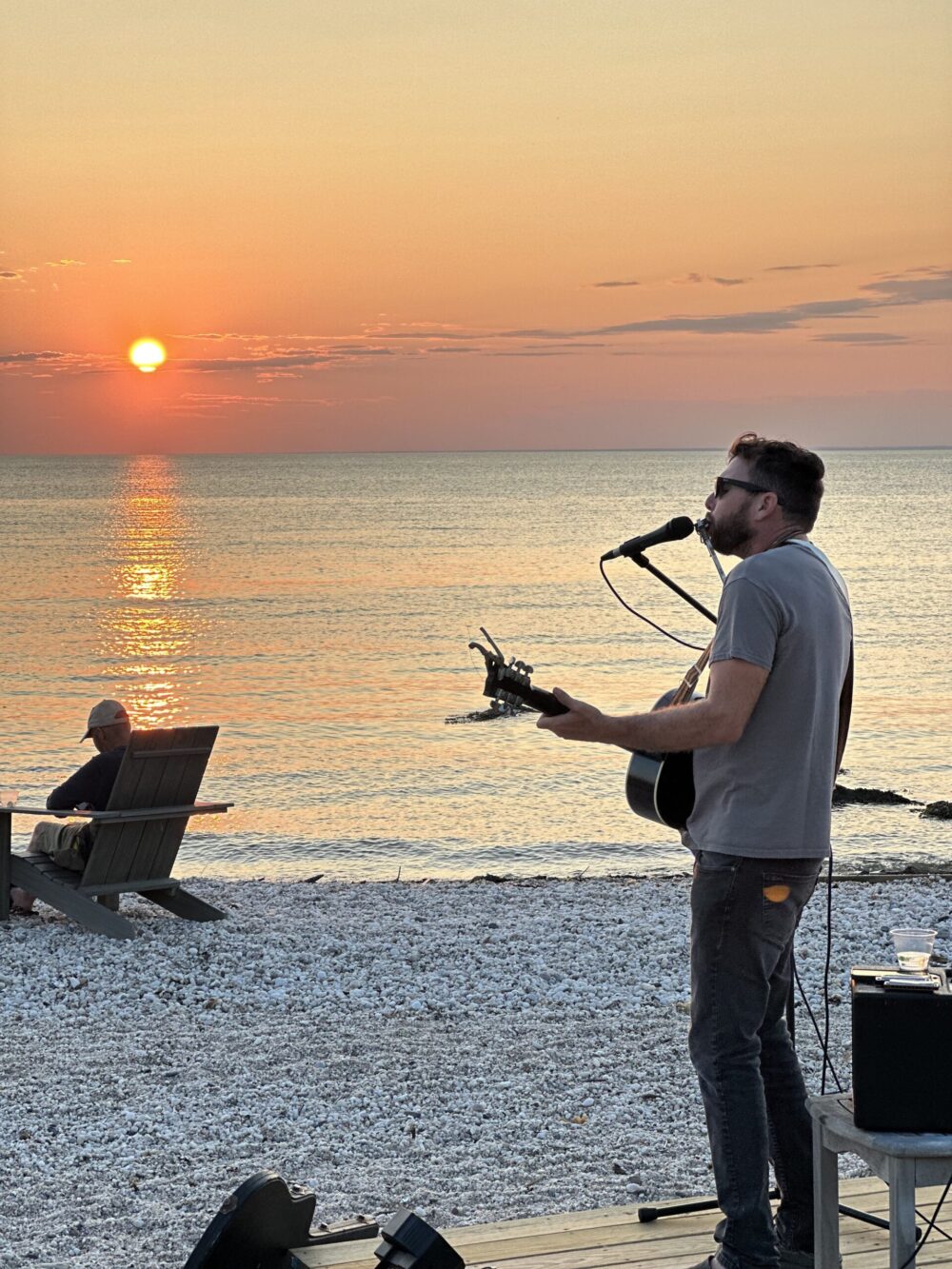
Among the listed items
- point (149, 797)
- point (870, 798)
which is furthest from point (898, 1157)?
point (870, 798)

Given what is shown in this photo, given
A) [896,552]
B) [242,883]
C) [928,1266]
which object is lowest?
[896,552]

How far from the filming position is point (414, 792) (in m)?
17.9

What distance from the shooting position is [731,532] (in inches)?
139

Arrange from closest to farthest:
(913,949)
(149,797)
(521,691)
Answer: (913,949), (521,691), (149,797)

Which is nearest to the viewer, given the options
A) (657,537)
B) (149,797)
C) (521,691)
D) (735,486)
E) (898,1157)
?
(898,1157)

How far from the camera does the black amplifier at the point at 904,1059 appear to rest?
10.1 ft

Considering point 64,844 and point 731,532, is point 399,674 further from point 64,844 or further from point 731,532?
point 731,532

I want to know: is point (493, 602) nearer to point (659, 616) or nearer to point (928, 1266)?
point (659, 616)

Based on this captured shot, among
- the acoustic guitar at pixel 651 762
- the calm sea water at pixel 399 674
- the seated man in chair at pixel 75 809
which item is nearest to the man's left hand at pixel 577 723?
the acoustic guitar at pixel 651 762

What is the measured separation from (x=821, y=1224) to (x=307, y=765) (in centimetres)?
1662

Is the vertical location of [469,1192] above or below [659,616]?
above

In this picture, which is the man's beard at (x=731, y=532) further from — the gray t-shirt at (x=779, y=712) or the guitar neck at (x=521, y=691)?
the guitar neck at (x=521, y=691)

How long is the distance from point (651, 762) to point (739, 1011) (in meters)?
0.74

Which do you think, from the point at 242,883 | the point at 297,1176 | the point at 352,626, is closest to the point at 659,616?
the point at 352,626
